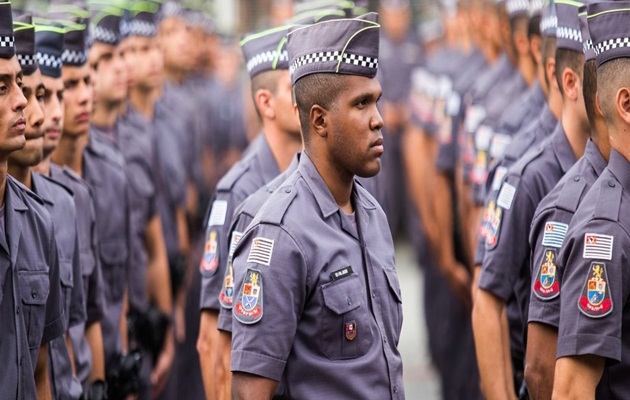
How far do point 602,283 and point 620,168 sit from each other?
44 cm

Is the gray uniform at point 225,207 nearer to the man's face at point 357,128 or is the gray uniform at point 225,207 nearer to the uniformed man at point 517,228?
the uniformed man at point 517,228

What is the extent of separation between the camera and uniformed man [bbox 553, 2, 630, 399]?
4238 mm

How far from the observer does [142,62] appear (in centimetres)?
956

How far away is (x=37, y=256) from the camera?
4883 mm

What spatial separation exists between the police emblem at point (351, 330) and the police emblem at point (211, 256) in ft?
4.95

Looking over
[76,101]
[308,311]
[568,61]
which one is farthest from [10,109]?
[568,61]

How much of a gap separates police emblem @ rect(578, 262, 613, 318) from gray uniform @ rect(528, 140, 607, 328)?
567 mm

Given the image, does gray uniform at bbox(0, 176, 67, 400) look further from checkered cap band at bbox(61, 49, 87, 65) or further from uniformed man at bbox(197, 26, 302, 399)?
checkered cap band at bbox(61, 49, 87, 65)

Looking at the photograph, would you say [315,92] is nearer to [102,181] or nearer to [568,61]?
[568,61]

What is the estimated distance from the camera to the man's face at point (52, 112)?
5.95 m

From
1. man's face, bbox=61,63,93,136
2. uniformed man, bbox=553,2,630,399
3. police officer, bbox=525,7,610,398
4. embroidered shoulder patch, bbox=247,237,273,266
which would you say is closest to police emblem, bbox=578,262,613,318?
uniformed man, bbox=553,2,630,399

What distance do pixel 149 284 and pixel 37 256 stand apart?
3413 millimetres

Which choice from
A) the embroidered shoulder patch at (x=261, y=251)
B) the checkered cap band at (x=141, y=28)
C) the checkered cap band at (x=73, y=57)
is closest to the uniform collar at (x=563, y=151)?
the embroidered shoulder patch at (x=261, y=251)

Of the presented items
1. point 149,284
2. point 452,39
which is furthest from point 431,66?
point 149,284
